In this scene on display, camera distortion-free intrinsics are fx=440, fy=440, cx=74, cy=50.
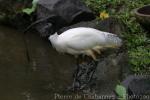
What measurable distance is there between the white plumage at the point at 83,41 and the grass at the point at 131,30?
0.44m

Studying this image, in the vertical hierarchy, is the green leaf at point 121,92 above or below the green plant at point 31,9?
below

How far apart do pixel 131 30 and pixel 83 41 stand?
5.21 feet

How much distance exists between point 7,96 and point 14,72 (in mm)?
797

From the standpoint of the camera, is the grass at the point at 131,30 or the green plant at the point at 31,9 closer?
the grass at the point at 131,30

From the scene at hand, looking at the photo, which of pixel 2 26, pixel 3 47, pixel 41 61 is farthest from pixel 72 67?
pixel 2 26

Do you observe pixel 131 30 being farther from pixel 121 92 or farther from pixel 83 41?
pixel 121 92

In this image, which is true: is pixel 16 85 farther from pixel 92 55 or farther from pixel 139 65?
pixel 139 65

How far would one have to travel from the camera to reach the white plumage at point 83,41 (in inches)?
226

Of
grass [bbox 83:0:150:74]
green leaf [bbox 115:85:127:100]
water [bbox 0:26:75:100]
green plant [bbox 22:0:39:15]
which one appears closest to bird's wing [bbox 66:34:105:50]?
grass [bbox 83:0:150:74]

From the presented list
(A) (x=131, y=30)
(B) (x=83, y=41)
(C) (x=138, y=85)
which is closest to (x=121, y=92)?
(C) (x=138, y=85)

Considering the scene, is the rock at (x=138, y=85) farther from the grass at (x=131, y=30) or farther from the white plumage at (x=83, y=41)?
the white plumage at (x=83, y=41)

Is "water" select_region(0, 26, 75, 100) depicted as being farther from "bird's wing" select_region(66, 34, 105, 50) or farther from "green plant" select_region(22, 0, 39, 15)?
"bird's wing" select_region(66, 34, 105, 50)

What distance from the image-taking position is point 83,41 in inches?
227

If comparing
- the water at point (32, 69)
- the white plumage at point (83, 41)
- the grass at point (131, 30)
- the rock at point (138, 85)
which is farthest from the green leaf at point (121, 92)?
the water at point (32, 69)
